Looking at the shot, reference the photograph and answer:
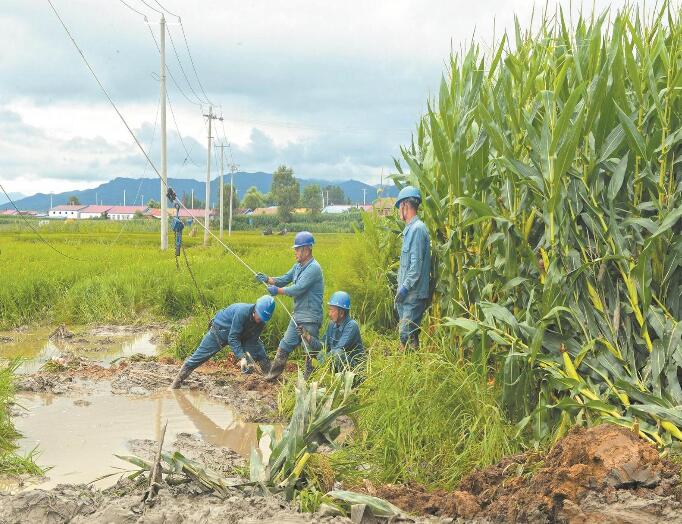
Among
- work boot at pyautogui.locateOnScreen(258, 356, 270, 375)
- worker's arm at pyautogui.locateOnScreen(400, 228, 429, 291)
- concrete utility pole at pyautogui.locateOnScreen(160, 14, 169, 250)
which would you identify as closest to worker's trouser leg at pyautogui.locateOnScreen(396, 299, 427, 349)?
worker's arm at pyautogui.locateOnScreen(400, 228, 429, 291)

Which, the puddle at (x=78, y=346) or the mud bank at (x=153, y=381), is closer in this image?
the mud bank at (x=153, y=381)

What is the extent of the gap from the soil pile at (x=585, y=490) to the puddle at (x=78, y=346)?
266 inches

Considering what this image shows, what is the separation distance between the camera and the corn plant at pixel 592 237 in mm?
4832

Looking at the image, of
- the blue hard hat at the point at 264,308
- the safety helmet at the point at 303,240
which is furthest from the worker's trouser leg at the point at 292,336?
the safety helmet at the point at 303,240

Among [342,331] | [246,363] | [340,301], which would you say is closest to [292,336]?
[246,363]

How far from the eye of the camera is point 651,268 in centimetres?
501

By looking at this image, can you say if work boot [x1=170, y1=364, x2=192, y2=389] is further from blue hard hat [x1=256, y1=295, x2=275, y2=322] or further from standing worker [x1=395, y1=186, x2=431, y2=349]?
standing worker [x1=395, y1=186, x2=431, y2=349]

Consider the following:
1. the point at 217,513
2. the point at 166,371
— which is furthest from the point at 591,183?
the point at 166,371

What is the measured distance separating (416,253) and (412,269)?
0.51ft

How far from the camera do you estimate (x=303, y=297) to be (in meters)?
8.66

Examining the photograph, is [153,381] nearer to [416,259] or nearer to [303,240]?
[303,240]

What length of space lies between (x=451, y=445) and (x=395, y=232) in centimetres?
450

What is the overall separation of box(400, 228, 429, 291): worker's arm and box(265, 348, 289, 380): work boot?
1.98m

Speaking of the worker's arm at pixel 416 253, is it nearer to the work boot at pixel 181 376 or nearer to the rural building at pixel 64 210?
the work boot at pixel 181 376
